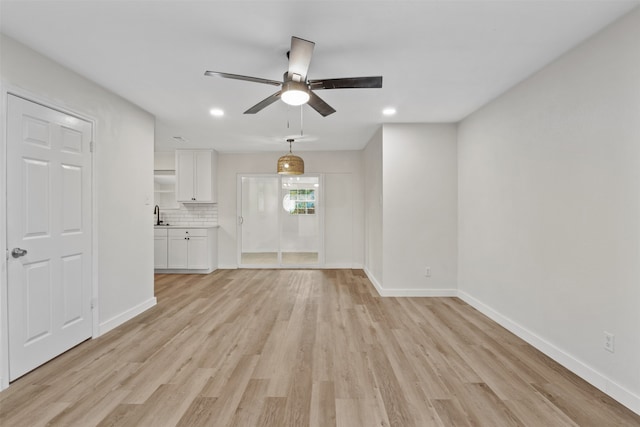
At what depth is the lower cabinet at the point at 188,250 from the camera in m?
6.11

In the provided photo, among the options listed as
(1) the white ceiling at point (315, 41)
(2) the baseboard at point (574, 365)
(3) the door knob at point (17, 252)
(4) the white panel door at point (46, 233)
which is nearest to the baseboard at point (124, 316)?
(4) the white panel door at point (46, 233)

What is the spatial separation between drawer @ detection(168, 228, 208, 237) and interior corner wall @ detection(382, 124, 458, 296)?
3.72m

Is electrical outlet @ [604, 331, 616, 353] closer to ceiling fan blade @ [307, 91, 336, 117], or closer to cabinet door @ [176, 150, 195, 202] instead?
ceiling fan blade @ [307, 91, 336, 117]

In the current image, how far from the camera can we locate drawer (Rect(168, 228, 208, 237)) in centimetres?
613

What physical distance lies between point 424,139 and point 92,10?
3860mm

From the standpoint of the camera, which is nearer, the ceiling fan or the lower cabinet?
the ceiling fan

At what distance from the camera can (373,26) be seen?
2115 millimetres

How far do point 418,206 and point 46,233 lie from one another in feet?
13.6

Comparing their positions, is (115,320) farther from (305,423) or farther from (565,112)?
(565,112)

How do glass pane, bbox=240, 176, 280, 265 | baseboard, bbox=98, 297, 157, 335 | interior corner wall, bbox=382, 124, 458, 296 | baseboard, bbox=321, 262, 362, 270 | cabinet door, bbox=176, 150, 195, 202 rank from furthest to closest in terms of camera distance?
1. glass pane, bbox=240, 176, 280, 265
2. baseboard, bbox=321, 262, 362, 270
3. cabinet door, bbox=176, 150, 195, 202
4. interior corner wall, bbox=382, 124, 458, 296
5. baseboard, bbox=98, 297, 157, 335

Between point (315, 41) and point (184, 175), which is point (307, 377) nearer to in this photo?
point (315, 41)

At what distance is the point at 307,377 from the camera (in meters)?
2.29

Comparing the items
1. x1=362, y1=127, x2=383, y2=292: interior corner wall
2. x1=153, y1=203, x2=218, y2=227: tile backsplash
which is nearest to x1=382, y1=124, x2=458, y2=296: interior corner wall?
x1=362, y1=127, x2=383, y2=292: interior corner wall

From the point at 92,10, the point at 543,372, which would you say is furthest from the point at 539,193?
the point at 92,10
